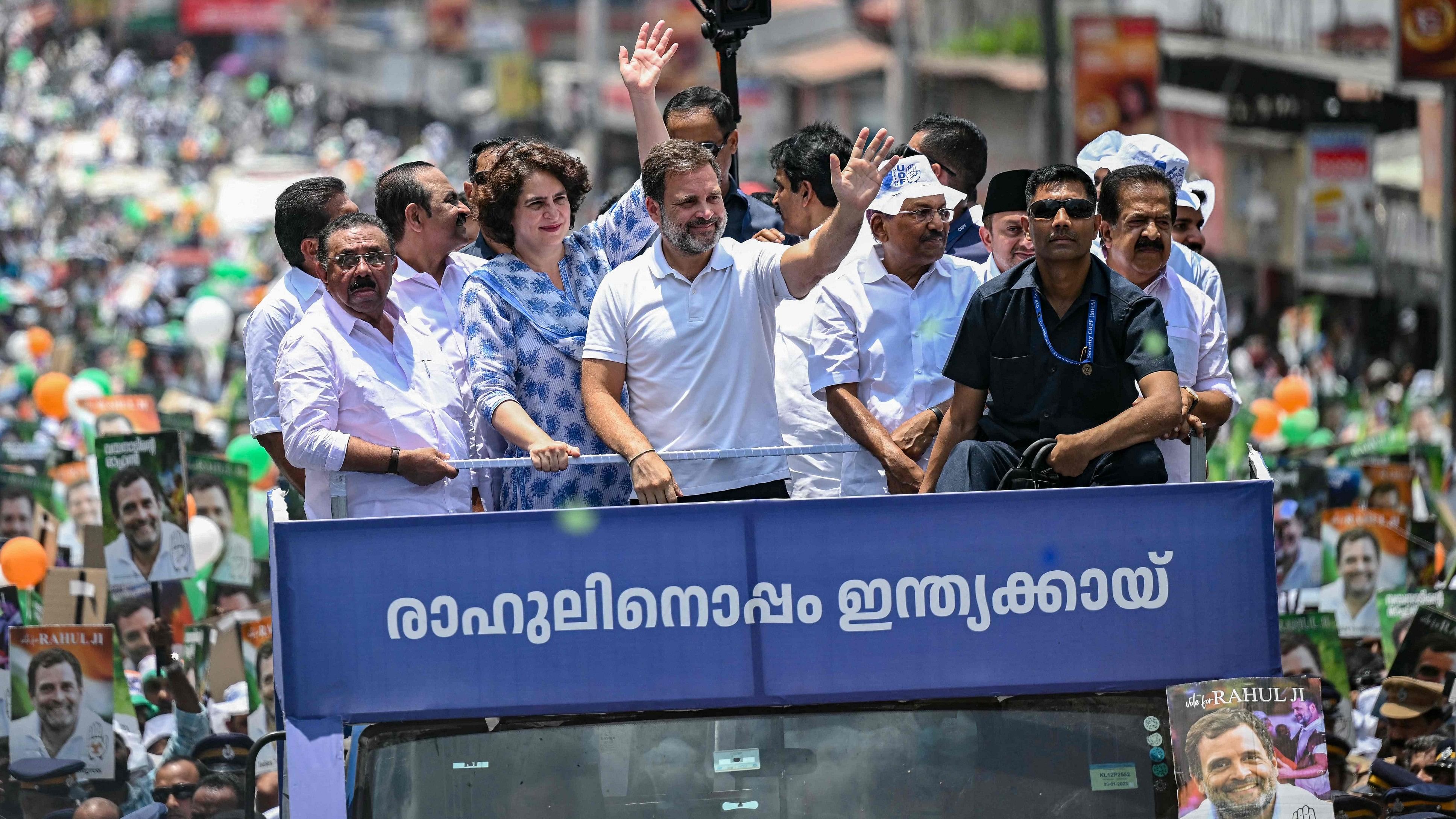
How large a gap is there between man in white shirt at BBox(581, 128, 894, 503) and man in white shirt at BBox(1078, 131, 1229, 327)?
1.36 metres

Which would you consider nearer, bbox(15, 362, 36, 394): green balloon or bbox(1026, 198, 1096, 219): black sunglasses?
bbox(1026, 198, 1096, 219): black sunglasses

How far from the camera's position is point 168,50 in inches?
4139

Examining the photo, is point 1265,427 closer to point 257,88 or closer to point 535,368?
point 535,368

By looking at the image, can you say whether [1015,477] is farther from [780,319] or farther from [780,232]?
[780,232]

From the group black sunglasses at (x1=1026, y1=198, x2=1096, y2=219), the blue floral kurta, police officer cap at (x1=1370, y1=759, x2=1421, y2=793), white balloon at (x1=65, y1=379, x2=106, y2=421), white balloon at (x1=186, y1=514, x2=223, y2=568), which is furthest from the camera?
white balloon at (x1=65, y1=379, x2=106, y2=421)

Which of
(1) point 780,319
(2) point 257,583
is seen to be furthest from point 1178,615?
(2) point 257,583

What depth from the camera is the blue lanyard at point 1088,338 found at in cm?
536

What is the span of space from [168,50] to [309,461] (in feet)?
344

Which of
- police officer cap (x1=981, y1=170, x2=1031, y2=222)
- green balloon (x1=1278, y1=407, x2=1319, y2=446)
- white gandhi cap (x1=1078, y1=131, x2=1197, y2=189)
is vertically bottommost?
green balloon (x1=1278, y1=407, x2=1319, y2=446)

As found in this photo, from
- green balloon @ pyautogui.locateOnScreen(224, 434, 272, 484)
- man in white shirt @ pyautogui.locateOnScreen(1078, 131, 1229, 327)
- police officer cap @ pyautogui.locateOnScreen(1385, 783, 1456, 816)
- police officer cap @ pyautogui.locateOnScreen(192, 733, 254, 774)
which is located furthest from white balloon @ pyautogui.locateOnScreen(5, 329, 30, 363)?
police officer cap @ pyautogui.locateOnScreen(1385, 783, 1456, 816)

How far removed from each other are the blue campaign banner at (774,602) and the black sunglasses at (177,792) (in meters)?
3.25

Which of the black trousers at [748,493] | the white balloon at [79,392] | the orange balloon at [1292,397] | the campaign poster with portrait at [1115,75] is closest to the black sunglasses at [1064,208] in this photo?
the black trousers at [748,493]

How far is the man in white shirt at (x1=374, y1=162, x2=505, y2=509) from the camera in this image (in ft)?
22.4

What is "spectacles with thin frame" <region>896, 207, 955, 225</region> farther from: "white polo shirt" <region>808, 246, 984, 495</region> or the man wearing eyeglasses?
the man wearing eyeglasses
